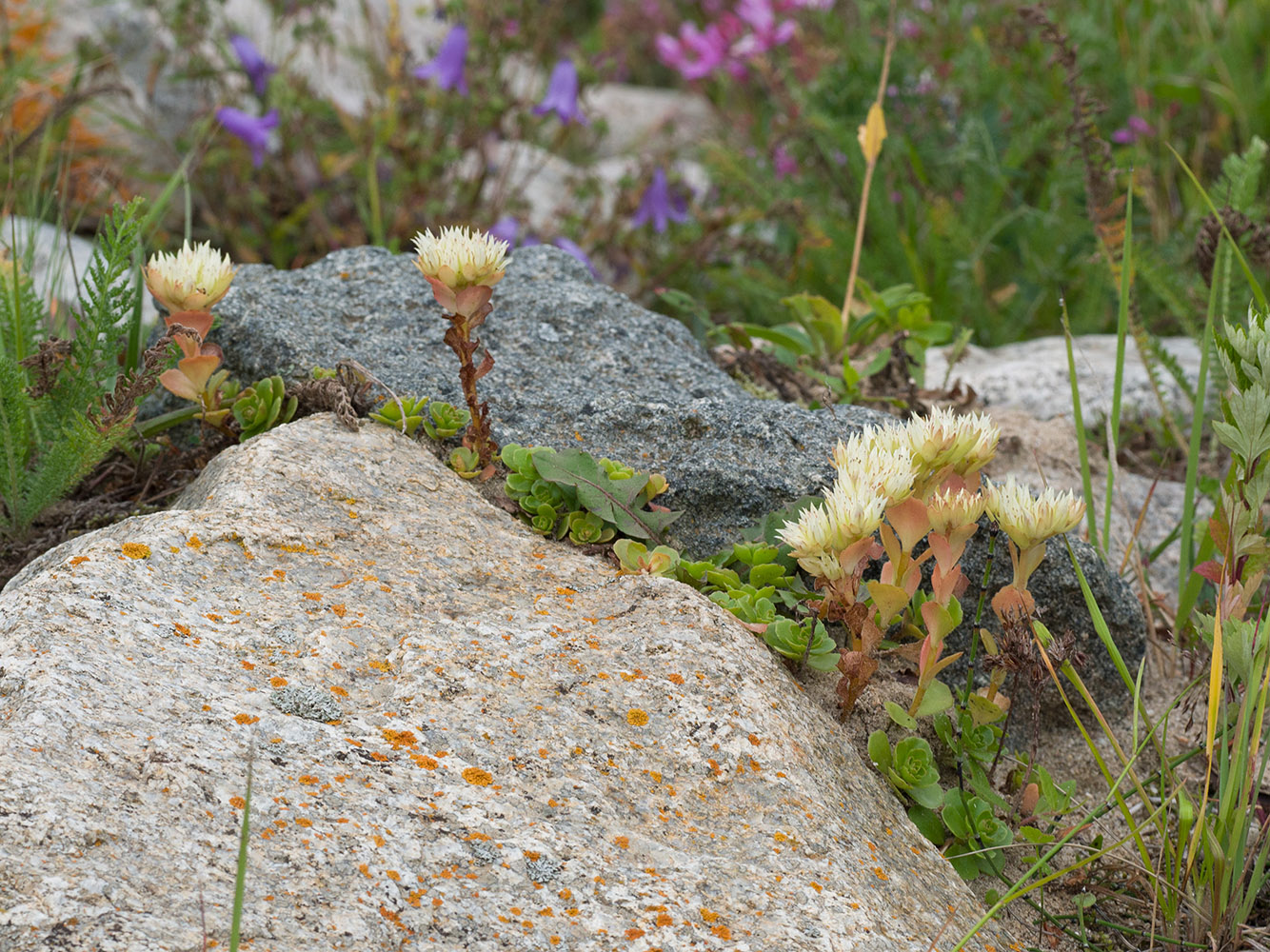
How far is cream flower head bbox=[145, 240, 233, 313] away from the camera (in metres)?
1.97

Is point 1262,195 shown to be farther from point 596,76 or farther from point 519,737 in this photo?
point 519,737

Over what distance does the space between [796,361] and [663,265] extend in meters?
1.75

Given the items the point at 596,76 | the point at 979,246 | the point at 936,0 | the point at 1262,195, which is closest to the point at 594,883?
the point at 979,246

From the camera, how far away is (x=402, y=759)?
1.47 meters

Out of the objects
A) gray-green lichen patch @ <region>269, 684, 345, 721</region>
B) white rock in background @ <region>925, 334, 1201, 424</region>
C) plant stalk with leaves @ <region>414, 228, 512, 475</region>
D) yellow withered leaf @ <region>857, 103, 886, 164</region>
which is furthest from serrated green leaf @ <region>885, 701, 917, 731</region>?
white rock in background @ <region>925, 334, 1201, 424</region>

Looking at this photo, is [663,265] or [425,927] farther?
[663,265]

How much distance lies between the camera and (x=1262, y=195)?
14.4 feet

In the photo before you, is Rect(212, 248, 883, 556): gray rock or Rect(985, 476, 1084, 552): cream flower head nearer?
Rect(985, 476, 1084, 552): cream flower head

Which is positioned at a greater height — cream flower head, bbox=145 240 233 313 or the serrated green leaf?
cream flower head, bbox=145 240 233 313

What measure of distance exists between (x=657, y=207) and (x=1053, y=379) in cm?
182

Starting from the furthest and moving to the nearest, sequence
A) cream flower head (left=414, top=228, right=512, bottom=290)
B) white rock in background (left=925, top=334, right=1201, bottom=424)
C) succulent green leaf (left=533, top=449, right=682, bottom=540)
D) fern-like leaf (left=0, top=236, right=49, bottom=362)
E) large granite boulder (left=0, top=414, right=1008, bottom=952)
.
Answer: white rock in background (left=925, top=334, right=1201, bottom=424)
fern-like leaf (left=0, top=236, right=49, bottom=362)
succulent green leaf (left=533, top=449, right=682, bottom=540)
cream flower head (left=414, top=228, right=512, bottom=290)
large granite boulder (left=0, top=414, right=1008, bottom=952)

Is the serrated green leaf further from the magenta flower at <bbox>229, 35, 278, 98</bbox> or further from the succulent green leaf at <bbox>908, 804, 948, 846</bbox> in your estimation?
the magenta flower at <bbox>229, 35, 278, 98</bbox>

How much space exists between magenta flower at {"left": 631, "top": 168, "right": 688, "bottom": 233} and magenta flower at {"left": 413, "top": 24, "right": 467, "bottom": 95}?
3.03 feet

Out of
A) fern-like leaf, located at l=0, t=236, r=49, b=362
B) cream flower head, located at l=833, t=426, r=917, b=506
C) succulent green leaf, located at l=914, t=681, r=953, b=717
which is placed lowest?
succulent green leaf, located at l=914, t=681, r=953, b=717
